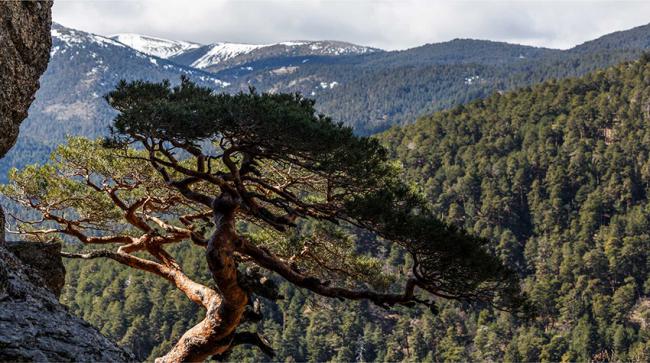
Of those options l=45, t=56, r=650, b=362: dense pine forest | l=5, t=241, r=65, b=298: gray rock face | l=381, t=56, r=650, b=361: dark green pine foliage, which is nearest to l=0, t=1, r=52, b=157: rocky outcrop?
l=5, t=241, r=65, b=298: gray rock face

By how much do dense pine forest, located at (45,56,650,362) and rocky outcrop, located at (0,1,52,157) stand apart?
67742mm

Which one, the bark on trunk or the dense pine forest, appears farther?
the dense pine forest

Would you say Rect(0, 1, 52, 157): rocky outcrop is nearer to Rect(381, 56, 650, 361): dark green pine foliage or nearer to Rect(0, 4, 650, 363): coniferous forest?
Rect(0, 4, 650, 363): coniferous forest

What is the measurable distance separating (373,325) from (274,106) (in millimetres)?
88461

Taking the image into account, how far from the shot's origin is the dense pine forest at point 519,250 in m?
85.7

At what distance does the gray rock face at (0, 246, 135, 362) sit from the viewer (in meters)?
5.84

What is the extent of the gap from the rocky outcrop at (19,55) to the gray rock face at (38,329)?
2.25 meters

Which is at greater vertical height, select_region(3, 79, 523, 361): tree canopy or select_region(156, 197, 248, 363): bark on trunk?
select_region(3, 79, 523, 361): tree canopy

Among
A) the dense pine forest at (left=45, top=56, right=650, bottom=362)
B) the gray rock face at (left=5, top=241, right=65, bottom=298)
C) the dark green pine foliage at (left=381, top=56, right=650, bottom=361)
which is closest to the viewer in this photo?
the gray rock face at (left=5, top=241, right=65, bottom=298)

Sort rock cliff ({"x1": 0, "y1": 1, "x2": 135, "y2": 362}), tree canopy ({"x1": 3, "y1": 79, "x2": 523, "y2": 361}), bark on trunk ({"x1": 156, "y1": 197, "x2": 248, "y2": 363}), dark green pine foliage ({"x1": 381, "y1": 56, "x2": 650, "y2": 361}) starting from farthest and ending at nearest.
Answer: dark green pine foliage ({"x1": 381, "y1": 56, "x2": 650, "y2": 361}), bark on trunk ({"x1": 156, "y1": 197, "x2": 248, "y2": 363}), tree canopy ({"x1": 3, "y1": 79, "x2": 523, "y2": 361}), rock cliff ({"x1": 0, "y1": 1, "x2": 135, "y2": 362})

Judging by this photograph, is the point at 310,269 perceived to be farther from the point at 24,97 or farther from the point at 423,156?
the point at 423,156

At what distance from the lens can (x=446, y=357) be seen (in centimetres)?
8319

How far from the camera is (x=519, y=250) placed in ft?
348

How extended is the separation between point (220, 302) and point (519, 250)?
103102mm
